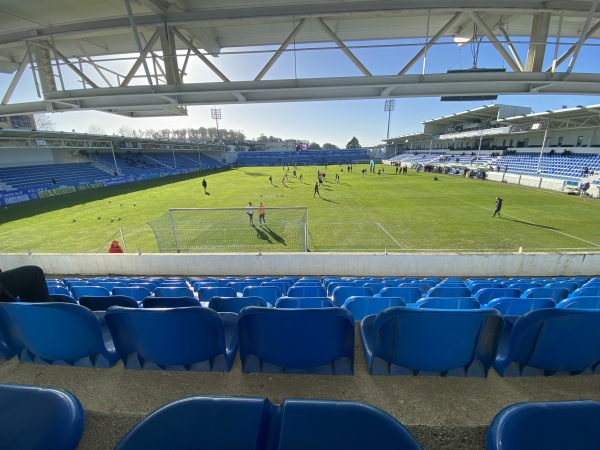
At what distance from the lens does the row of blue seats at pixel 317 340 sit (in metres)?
2.01

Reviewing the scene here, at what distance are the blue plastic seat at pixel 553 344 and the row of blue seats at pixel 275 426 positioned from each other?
3.19 ft

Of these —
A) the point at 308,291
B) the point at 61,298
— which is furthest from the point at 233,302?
the point at 61,298

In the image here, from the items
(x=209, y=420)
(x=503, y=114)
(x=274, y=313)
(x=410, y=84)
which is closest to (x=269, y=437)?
(x=209, y=420)

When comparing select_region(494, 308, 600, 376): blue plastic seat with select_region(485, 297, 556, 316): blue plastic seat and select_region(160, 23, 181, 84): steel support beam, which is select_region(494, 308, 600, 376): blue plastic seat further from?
select_region(160, 23, 181, 84): steel support beam

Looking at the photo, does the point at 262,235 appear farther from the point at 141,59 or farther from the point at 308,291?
the point at 141,59

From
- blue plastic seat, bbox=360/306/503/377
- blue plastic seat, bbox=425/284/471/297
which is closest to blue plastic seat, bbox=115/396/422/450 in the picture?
blue plastic seat, bbox=360/306/503/377

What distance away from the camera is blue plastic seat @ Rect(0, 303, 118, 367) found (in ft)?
7.00

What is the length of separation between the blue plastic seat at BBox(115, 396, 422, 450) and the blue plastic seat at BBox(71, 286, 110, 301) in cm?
480

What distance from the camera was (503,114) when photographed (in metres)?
50.5

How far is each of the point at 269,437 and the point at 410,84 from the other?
545 centimetres

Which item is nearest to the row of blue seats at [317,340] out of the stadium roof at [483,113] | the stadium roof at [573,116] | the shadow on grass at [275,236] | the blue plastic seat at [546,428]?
the blue plastic seat at [546,428]

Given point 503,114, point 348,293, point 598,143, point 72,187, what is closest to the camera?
point 348,293

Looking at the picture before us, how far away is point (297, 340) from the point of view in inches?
81.5

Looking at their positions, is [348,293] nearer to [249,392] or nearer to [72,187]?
[249,392]
